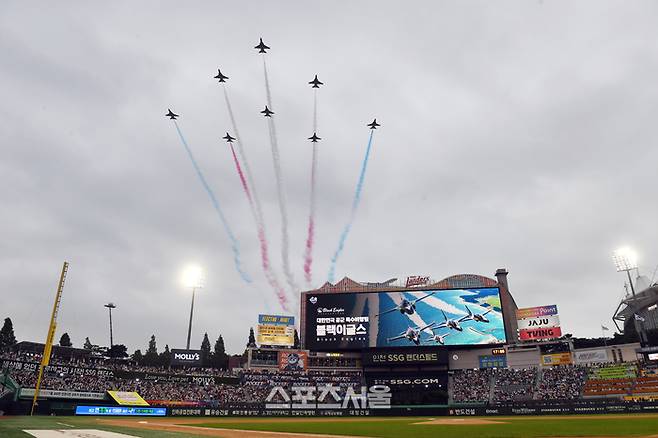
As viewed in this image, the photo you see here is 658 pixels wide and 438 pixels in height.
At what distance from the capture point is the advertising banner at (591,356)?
75425 mm

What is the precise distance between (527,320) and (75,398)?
76249 millimetres

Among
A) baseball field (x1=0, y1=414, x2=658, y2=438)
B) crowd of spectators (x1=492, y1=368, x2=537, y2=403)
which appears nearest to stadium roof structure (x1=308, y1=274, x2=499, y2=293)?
crowd of spectators (x1=492, y1=368, x2=537, y2=403)

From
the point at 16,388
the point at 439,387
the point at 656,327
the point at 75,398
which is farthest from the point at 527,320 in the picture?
the point at 16,388

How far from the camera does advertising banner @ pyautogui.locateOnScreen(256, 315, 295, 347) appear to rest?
90.2m

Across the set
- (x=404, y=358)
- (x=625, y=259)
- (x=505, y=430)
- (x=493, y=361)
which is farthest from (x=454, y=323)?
(x=505, y=430)

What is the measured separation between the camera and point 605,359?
75.2 m

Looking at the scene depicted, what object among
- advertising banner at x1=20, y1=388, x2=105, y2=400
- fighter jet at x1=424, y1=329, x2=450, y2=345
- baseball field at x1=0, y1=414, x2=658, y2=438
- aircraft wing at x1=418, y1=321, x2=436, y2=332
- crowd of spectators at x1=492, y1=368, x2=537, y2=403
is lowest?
baseball field at x1=0, y1=414, x2=658, y2=438

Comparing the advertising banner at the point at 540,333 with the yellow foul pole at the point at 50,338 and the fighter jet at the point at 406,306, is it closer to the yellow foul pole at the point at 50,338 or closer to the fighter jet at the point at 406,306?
the fighter jet at the point at 406,306

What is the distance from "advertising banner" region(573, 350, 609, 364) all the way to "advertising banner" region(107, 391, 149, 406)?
2775 inches

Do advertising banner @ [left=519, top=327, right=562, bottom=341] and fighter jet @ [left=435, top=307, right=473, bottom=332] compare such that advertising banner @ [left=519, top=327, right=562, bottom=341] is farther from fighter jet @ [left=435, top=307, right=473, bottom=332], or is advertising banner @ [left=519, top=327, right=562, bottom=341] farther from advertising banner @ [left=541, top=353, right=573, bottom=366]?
fighter jet @ [left=435, top=307, right=473, bottom=332]

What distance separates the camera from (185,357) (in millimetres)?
84000

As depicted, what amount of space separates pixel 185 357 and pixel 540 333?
2599 inches

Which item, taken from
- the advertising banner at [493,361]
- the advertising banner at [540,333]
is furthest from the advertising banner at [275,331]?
the advertising banner at [540,333]

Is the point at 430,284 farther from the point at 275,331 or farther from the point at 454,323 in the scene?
the point at 275,331
